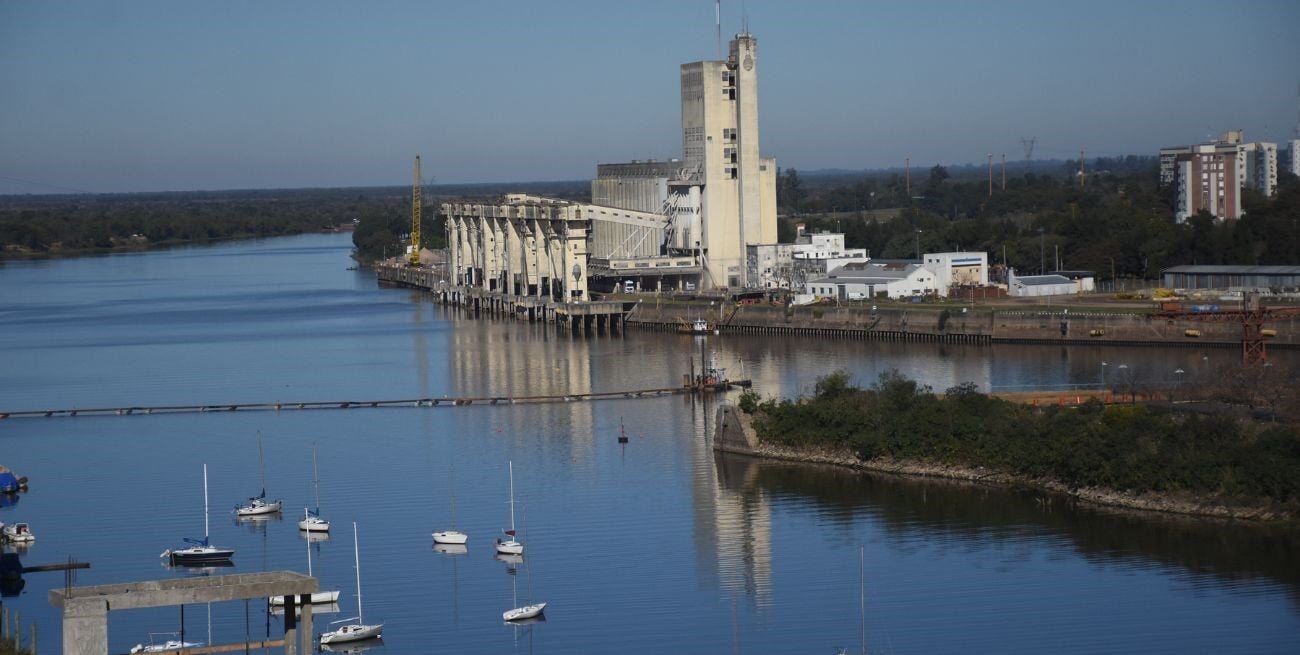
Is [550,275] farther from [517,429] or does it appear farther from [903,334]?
[517,429]

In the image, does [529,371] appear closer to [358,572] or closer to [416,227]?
[358,572]

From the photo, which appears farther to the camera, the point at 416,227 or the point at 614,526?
the point at 416,227

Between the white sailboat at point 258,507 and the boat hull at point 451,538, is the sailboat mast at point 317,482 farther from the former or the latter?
the boat hull at point 451,538

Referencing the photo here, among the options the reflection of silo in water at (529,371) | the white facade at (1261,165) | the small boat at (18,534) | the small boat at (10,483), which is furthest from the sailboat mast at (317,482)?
the white facade at (1261,165)

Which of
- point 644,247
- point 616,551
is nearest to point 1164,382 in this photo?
point 616,551

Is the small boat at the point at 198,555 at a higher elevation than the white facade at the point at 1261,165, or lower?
lower

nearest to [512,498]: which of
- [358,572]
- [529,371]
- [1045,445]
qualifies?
[358,572]
